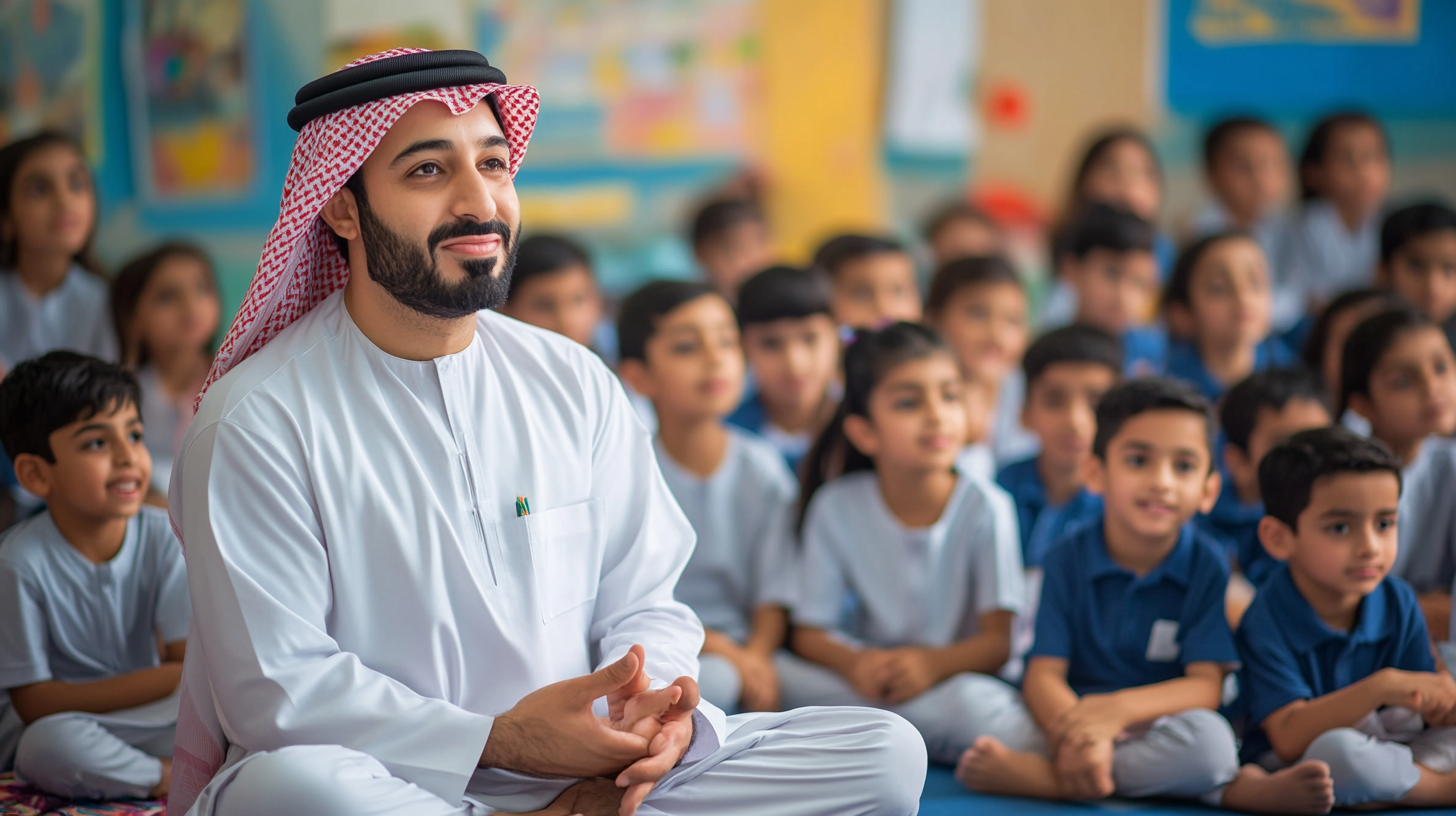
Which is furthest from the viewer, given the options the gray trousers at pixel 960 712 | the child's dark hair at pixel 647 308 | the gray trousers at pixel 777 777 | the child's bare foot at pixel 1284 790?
the child's dark hair at pixel 647 308


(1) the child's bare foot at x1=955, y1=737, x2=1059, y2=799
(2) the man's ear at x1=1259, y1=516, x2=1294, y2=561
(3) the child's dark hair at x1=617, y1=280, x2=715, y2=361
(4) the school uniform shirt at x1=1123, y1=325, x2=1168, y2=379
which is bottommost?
(1) the child's bare foot at x1=955, y1=737, x2=1059, y2=799

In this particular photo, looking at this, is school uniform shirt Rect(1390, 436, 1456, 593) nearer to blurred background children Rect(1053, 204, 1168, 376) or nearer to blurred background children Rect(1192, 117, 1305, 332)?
blurred background children Rect(1053, 204, 1168, 376)

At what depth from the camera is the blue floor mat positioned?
8.46ft

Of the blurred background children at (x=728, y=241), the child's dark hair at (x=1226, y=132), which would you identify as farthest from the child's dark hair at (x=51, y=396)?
the child's dark hair at (x=1226, y=132)

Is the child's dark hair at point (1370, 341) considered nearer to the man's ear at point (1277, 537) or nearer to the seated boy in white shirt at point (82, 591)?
the man's ear at point (1277, 537)

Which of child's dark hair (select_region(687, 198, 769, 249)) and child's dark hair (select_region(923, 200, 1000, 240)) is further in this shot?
child's dark hair (select_region(923, 200, 1000, 240))

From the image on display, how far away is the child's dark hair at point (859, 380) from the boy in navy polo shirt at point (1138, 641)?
1.65 ft

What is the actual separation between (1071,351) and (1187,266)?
1.07 metres

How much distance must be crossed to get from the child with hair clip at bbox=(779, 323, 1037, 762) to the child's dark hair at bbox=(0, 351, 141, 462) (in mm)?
1684

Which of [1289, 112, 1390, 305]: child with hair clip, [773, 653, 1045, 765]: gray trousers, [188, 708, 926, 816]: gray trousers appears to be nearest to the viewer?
[188, 708, 926, 816]: gray trousers

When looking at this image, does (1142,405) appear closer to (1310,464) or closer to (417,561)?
(1310,464)

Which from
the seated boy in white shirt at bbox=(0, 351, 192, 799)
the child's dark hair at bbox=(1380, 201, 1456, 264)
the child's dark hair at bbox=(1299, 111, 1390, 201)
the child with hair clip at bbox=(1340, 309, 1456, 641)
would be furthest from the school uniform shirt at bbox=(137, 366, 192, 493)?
the child's dark hair at bbox=(1299, 111, 1390, 201)

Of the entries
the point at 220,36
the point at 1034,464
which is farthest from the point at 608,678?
the point at 220,36

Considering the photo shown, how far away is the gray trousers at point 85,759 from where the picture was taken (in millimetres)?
2592
